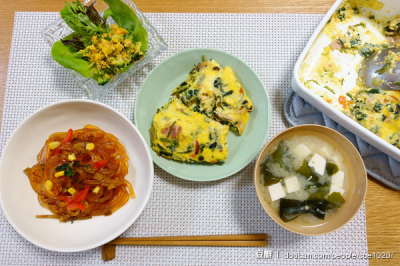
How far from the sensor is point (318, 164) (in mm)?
1466

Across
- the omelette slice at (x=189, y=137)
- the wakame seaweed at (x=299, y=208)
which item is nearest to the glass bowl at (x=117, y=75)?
the omelette slice at (x=189, y=137)

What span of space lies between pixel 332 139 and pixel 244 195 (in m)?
0.53

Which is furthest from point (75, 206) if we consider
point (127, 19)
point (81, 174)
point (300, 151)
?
point (300, 151)

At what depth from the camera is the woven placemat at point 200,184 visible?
64.9 inches

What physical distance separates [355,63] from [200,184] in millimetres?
1046

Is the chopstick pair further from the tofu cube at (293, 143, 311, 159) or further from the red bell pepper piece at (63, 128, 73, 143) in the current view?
the red bell pepper piece at (63, 128, 73, 143)

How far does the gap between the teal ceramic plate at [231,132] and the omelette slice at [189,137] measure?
0.21 feet

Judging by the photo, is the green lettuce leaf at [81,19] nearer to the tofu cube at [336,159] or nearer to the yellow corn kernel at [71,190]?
the yellow corn kernel at [71,190]

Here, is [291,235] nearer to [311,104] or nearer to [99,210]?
[311,104]

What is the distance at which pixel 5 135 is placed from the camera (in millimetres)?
1706

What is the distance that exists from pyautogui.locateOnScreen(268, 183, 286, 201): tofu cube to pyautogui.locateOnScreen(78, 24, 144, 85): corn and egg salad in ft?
2.97

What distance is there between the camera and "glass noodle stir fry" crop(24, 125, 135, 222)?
139 cm

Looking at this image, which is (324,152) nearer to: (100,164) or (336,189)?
(336,189)

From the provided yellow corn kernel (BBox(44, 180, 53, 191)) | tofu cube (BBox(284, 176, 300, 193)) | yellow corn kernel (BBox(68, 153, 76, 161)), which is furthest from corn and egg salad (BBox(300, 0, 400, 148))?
yellow corn kernel (BBox(44, 180, 53, 191))
